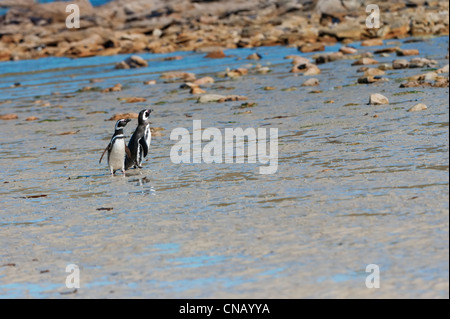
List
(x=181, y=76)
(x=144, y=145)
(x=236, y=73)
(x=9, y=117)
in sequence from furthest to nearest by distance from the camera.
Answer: (x=181, y=76), (x=236, y=73), (x=9, y=117), (x=144, y=145)

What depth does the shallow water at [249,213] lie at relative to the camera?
636 centimetres

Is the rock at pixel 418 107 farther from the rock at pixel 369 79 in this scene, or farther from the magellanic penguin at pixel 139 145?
the rock at pixel 369 79

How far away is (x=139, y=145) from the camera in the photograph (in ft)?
40.8

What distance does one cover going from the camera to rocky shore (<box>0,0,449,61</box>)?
42344mm

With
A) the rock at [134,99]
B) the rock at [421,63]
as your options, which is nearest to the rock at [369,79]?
the rock at [421,63]

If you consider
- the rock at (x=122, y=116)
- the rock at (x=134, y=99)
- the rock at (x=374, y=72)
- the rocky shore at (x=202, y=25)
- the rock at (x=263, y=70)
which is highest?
the rocky shore at (x=202, y=25)

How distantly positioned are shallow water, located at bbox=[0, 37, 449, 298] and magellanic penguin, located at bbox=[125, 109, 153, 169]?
7.2 inches

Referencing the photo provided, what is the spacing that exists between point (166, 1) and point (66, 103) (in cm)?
5496

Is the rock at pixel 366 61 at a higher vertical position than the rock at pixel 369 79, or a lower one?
higher

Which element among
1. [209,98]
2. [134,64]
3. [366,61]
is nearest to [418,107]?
[209,98]

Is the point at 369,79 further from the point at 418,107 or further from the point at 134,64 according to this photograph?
the point at 134,64

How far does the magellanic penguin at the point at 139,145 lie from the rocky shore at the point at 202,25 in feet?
82.8

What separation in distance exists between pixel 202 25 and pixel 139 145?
47.6 meters

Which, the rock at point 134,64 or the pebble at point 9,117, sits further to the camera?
the rock at point 134,64
